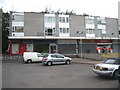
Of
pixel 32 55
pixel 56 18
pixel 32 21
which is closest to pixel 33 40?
pixel 32 21

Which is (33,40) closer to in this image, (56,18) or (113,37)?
(56,18)

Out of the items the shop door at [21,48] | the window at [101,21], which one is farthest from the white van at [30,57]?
the window at [101,21]

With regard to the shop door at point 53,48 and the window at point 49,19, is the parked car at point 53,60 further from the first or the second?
the window at point 49,19

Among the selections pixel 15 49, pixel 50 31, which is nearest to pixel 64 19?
pixel 50 31

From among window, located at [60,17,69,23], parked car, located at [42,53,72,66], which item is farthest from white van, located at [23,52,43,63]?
window, located at [60,17,69,23]

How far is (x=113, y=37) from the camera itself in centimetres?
3472

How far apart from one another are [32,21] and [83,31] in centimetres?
1159

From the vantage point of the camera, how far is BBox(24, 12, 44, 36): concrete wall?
29.3 m

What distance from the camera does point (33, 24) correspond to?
2972 cm

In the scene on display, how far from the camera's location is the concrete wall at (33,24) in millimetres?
29281

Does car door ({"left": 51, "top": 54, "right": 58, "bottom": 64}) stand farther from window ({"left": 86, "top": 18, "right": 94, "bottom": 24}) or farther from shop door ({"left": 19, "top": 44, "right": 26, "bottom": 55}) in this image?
window ({"left": 86, "top": 18, "right": 94, "bottom": 24})

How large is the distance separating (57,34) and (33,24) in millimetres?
5429

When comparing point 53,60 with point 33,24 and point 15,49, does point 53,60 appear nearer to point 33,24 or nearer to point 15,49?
point 15,49

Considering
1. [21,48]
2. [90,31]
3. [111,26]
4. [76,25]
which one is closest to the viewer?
[21,48]
